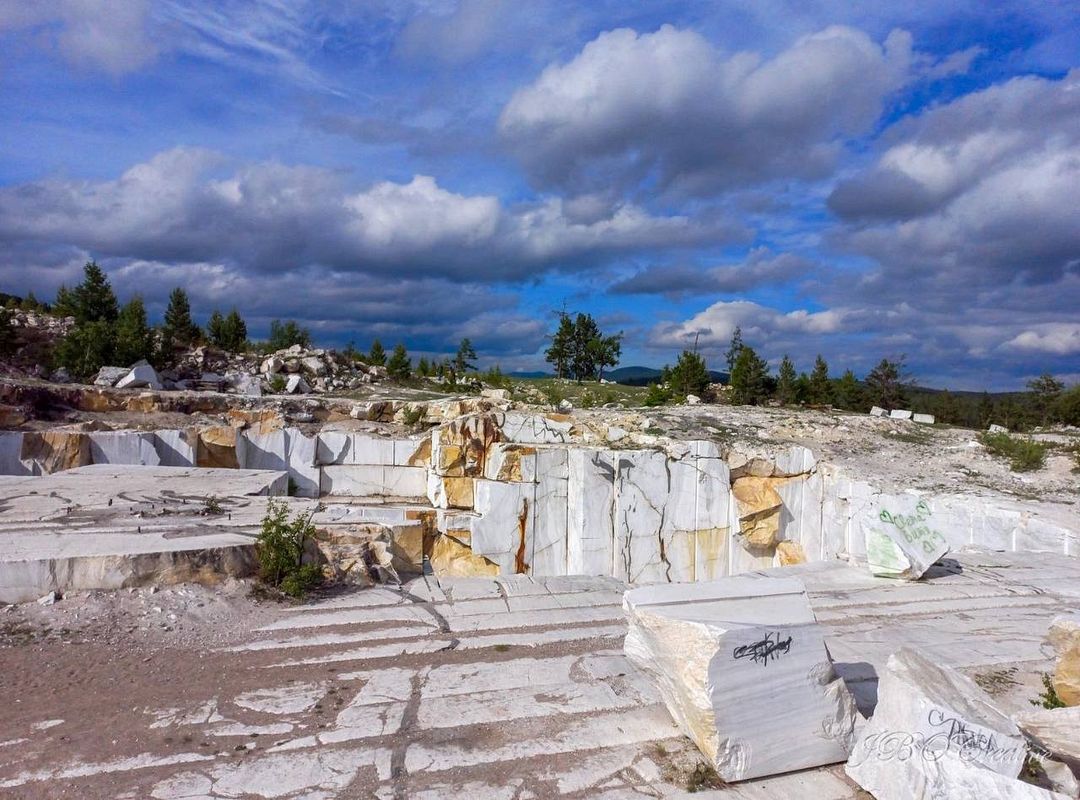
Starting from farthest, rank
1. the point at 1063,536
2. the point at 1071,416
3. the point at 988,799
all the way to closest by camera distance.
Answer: the point at 1071,416 → the point at 1063,536 → the point at 988,799

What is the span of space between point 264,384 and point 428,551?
11.9m

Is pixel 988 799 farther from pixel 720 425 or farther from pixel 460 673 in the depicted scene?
pixel 720 425

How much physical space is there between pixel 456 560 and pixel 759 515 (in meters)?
4.92

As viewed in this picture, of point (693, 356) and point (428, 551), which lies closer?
point (428, 551)

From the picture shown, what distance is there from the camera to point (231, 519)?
21.4 feet

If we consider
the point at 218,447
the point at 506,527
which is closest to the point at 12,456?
the point at 218,447

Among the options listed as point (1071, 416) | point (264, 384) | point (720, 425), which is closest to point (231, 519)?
point (720, 425)

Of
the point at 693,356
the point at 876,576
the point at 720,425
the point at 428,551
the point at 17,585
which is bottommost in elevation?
the point at 428,551

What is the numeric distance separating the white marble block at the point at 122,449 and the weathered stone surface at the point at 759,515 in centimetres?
957

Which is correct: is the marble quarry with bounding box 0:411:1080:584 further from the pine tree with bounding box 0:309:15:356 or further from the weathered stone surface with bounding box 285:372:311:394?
the pine tree with bounding box 0:309:15:356

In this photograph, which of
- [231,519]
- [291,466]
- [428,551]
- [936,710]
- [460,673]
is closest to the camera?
[936,710]

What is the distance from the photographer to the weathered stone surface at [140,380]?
16.6 m

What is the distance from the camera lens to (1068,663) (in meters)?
3.53

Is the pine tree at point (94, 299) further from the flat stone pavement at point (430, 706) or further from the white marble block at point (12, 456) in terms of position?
the flat stone pavement at point (430, 706)
